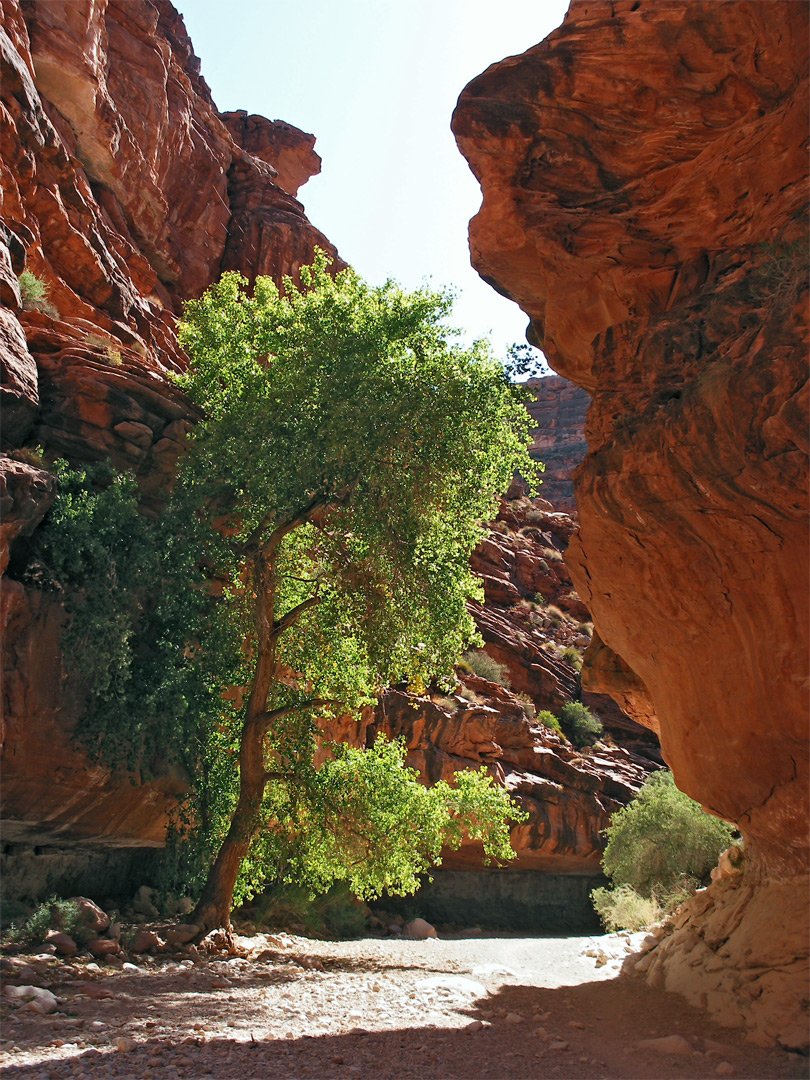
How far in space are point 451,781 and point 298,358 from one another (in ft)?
56.5

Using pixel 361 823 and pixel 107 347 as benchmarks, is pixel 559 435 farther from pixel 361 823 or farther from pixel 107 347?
pixel 361 823

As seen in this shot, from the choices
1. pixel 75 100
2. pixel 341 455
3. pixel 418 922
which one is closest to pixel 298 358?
pixel 341 455

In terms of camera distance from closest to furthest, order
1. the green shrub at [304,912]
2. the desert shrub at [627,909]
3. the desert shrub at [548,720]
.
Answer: the green shrub at [304,912] < the desert shrub at [627,909] < the desert shrub at [548,720]

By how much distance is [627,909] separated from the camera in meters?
21.0

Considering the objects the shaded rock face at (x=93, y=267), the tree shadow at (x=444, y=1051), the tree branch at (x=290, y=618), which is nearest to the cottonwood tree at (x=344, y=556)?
the tree branch at (x=290, y=618)

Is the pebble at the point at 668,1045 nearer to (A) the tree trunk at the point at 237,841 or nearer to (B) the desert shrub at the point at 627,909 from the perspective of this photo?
(A) the tree trunk at the point at 237,841

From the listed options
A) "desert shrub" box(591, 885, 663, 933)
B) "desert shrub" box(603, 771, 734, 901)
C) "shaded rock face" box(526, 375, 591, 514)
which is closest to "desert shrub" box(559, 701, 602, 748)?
"desert shrub" box(603, 771, 734, 901)

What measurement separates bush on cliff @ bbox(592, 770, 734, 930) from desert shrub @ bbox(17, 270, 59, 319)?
2140 cm

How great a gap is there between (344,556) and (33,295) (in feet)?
32.3

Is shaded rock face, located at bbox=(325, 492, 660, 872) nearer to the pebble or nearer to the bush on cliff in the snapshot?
the bush on cliff

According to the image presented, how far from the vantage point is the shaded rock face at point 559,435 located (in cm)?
7138

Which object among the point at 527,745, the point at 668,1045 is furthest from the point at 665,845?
the point at 668,1045

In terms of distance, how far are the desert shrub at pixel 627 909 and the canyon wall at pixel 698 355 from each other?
11.8 metres

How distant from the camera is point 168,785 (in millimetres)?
12594
